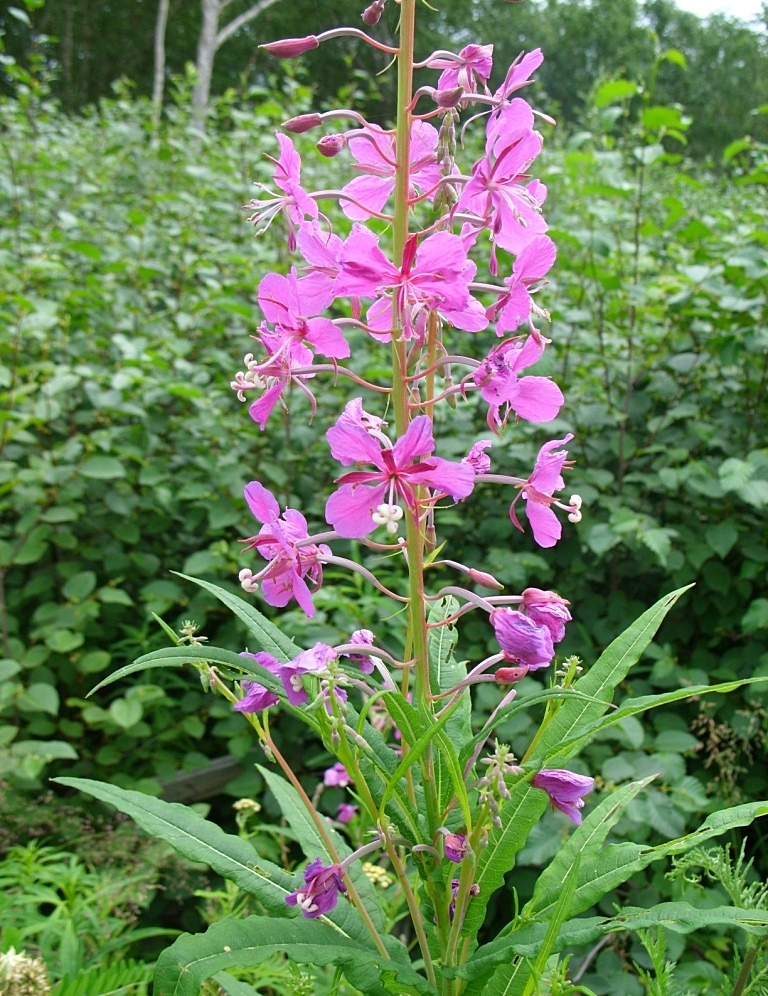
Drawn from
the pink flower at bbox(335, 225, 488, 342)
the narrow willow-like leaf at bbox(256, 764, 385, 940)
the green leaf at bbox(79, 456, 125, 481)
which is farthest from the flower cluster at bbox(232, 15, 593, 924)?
the green leaf at bbox(79, 456, 125, 481)

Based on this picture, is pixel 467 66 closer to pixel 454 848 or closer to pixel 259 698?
pixel 259 698

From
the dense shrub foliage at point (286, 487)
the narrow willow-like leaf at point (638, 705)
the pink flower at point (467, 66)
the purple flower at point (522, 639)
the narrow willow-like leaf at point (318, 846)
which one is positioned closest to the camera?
the narrow willow-like leaf at point (638, 705)

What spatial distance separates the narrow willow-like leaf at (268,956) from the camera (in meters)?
1.00

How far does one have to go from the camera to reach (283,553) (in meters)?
1.11

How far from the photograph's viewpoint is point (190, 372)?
3369 mm

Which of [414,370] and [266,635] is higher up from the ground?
[414,370]

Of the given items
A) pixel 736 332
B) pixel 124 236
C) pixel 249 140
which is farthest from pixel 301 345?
pixel 249 140

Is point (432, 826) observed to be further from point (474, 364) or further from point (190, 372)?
point (190, 372)

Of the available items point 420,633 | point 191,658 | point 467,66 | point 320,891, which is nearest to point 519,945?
point 320,891

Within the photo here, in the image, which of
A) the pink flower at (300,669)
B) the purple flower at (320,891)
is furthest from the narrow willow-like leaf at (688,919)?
the pink flower at (300,669)

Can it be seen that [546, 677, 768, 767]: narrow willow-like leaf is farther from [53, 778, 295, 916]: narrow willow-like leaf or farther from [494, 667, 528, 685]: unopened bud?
[53, 778, 295, 916]: narrow willow-like leaf

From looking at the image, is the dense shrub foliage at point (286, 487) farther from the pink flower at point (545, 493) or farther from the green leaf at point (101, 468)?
the pink flower at point (545, 493)

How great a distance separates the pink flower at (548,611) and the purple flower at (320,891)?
0.43m

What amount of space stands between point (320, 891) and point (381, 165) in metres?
1.01
